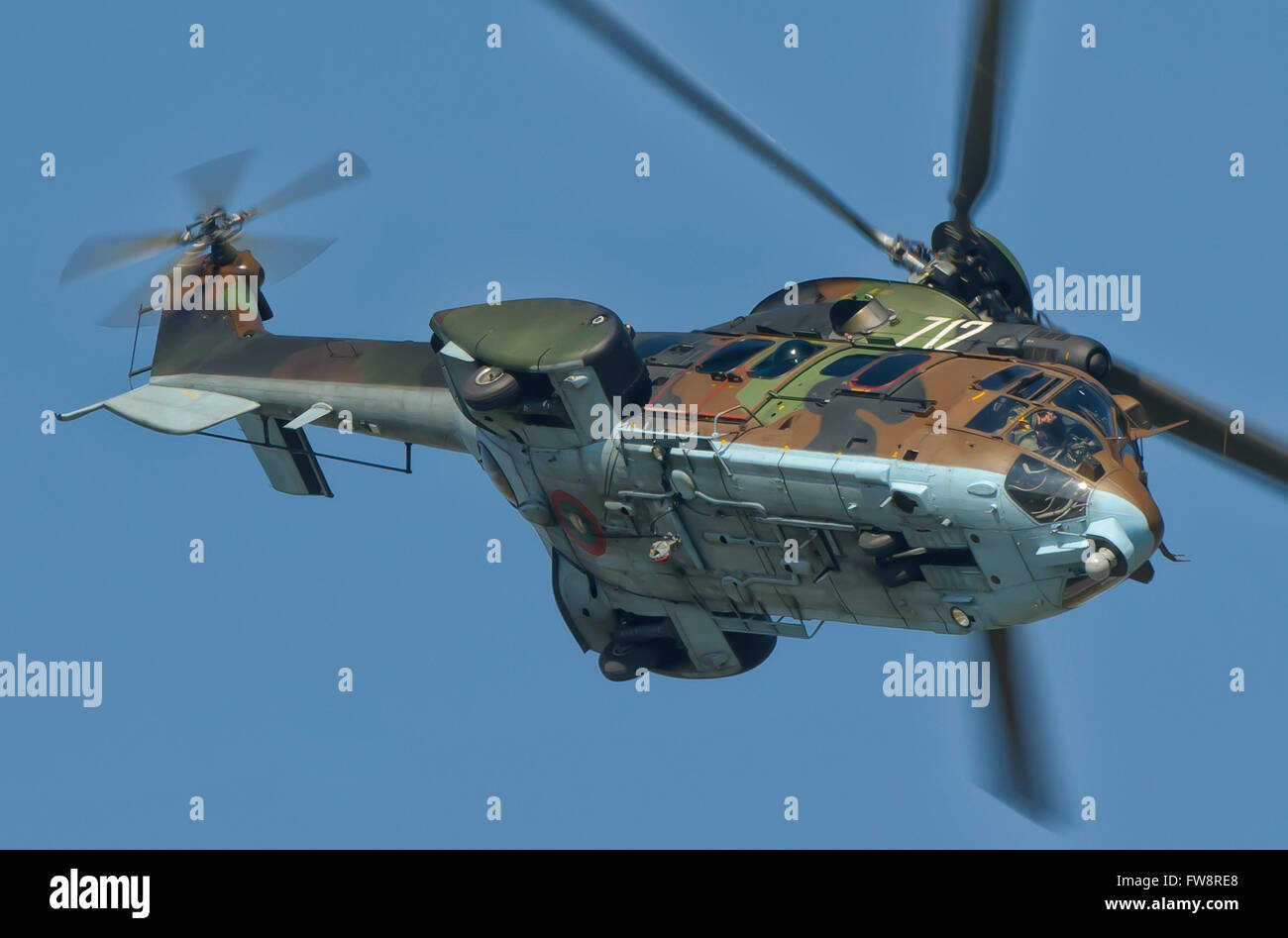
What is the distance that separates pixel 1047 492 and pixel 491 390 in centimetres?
778

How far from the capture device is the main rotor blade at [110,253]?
37000 mm

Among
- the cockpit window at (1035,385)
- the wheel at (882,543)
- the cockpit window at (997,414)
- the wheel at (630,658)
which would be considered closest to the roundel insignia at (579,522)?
the wheel at (630,658)

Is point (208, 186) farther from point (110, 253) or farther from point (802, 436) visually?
point (802, 436)

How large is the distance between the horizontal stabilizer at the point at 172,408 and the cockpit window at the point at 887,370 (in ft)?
35.1

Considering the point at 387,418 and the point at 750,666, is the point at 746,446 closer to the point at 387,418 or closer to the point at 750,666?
the point at 750,666

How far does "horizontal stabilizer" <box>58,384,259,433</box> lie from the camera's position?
118ft

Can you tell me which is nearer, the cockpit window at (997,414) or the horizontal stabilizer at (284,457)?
the cockpit window at (997,414)

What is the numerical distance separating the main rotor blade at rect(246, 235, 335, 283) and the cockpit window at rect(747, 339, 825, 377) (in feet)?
31.9

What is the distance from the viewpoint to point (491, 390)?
31.7 meters

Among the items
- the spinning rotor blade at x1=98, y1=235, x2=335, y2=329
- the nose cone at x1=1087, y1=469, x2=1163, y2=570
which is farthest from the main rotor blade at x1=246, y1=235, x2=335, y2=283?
the nose cone at x1=1087, y1=469, x2=1163, y2=570

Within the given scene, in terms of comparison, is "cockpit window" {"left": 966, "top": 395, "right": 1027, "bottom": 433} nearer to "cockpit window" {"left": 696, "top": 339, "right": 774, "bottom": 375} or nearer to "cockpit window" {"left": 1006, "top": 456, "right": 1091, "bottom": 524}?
"cockpit window" {"left": 1006, "top": 456, "right": 1091, "bottom": 524}

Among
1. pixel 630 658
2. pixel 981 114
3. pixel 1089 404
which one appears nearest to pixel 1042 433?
pixel 1089 404

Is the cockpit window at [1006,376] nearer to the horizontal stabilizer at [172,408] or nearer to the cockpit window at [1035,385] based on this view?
the cockpit window at [1035,385]

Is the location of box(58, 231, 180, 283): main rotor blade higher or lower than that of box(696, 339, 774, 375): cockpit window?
higher
